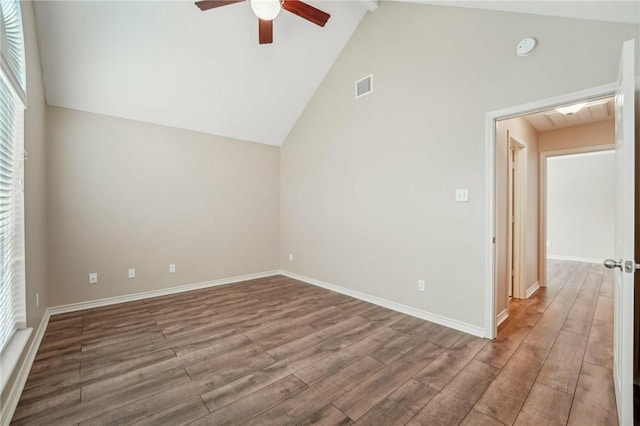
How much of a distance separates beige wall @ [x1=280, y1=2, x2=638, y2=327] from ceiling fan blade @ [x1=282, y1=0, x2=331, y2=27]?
1086mm

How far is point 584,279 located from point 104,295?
24.3 ft

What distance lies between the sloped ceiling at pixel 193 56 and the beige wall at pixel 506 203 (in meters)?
1.30

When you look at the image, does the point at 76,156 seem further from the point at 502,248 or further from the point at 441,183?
the point at 502,248

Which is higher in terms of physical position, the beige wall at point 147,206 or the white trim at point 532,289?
the beige wall at point 147,206

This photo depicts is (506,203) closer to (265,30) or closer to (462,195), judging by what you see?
(462,195)

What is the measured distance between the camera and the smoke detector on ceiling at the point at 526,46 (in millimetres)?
2184

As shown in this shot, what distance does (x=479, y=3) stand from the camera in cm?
242

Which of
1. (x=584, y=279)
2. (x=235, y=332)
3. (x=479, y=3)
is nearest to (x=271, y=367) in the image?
(x=235, y=332)

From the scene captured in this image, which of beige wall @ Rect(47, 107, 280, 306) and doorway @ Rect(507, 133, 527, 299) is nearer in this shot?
beige wall @ Rect(47, 107, 280, 306)

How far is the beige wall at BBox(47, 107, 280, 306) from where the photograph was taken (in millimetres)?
3240

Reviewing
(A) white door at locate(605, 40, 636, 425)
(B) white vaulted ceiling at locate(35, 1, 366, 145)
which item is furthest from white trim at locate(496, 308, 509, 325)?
(B) white vaulted ceiling at locate(35, 1, 366, 145)

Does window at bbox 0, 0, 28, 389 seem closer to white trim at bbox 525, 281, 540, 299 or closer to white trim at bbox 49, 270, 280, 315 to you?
white trim at bbox 49, 270, 280, 315

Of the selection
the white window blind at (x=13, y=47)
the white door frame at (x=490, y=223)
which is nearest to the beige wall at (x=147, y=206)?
the white window blind at (x=13, y=47)

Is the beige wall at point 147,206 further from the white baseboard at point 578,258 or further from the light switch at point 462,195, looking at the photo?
the white baseboard at point 578,258
